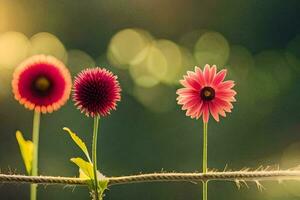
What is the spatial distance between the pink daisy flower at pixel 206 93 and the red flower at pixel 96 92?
50mm

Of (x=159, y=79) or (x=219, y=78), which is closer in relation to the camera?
(x=219, y=78)

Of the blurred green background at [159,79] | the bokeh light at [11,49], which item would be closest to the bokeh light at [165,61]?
the blurred green background at [159,79]

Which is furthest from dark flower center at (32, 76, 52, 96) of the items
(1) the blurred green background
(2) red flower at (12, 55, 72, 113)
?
(1) the blurred green background

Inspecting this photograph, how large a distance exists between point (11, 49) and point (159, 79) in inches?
41.7

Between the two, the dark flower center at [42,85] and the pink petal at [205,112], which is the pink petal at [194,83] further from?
the dark flower center at [42,85]

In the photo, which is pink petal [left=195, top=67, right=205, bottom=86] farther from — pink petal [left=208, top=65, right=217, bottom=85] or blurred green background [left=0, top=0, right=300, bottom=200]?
blurred green background [left=0, top=0, right=300, bottom=200]

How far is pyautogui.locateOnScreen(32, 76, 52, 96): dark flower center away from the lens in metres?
0.53

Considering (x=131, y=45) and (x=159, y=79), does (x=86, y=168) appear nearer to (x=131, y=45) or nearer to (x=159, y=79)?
(x=159, y=79)

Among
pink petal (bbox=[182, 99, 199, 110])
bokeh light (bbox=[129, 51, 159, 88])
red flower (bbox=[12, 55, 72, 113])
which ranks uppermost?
bokeh light (bbox=[129, 51, 159, 88])

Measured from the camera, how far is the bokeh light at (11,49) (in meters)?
2.59

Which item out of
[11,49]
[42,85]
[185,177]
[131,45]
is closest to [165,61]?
[131,45]

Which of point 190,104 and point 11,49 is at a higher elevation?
point 11,49

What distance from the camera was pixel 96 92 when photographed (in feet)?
1.58

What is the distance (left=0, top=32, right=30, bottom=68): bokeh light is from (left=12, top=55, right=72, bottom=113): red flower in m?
1.96
